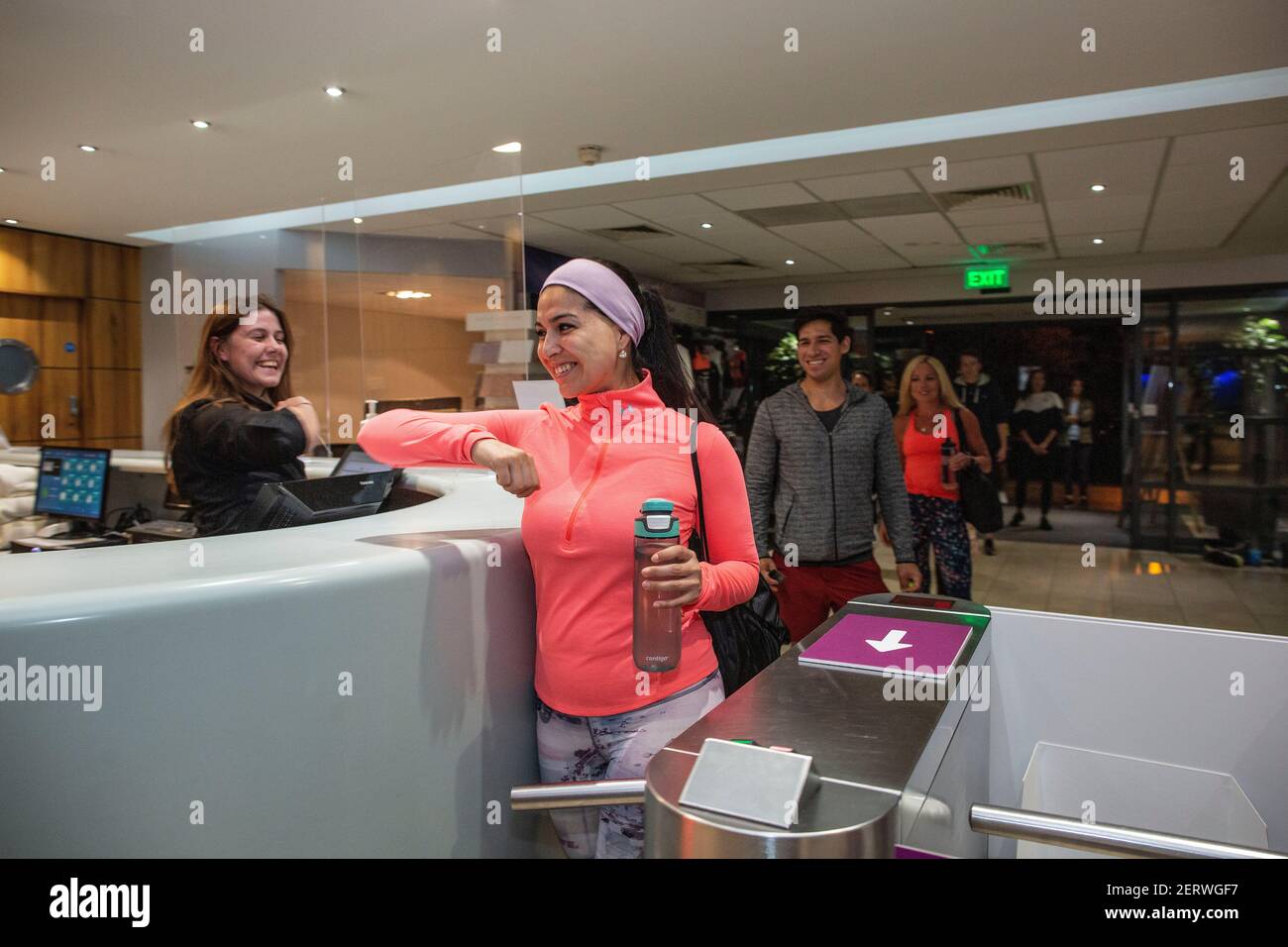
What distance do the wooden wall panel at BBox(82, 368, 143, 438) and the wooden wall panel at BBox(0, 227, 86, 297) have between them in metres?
0.81

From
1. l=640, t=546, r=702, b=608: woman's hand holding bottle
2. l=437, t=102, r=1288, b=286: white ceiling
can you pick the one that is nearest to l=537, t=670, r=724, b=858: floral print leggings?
l=640, t=546, r=702, b=608: woman's hand holding bottle

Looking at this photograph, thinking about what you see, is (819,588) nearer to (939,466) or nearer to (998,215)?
(939,466)

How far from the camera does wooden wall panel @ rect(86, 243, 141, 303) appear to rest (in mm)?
8219

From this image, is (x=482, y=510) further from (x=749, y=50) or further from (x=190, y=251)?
(x=190, y=251)

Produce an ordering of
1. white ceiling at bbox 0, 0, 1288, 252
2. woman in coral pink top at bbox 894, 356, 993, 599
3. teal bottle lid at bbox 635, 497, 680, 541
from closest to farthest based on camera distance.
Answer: teal bottle lid at bbox 635, 497, 680, 541 < white ceiling at bbox 0, 0, 1288, 252 < woman in coral pink top at bbox 894, 356, 993, 599

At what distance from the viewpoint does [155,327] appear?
8617 millimetres

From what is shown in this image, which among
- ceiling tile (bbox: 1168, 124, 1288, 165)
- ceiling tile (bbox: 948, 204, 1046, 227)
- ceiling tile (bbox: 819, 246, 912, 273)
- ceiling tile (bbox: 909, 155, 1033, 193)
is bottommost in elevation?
ceiling tile (bbox: 1168, 124, 1288, 165)

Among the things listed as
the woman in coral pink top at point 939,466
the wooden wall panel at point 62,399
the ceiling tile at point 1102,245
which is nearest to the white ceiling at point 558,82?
the ceiling tile at point 1102,245

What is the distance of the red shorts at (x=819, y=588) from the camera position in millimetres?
2734

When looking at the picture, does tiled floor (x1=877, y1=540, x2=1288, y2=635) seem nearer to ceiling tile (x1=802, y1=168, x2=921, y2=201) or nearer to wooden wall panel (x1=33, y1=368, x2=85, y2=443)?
ceiling tile (x1=802, y1=168, x2=921, y2=201)

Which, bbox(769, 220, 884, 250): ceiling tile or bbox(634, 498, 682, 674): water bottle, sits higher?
bbox(769, 220, 884, 250): ceiling tile

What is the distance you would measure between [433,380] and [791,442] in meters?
2.33

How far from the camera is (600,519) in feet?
4.51
